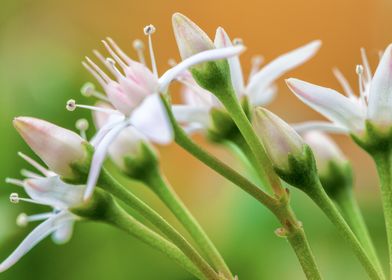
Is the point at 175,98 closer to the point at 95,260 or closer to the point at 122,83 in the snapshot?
the point at 95,260

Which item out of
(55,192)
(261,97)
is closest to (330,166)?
(261,97)

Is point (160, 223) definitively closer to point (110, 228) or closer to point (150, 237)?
point (150, 237)

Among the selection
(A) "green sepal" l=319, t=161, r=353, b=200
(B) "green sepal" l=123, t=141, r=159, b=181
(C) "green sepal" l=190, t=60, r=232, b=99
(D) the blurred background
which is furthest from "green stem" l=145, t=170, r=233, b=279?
(D) the blurred background

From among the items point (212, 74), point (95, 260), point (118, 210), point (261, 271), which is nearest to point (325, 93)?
point (212, 74)

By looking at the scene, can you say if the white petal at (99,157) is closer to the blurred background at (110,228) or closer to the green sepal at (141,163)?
the green sepal at (141,163)

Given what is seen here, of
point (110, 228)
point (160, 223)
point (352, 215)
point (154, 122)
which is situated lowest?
point (110, 228)
